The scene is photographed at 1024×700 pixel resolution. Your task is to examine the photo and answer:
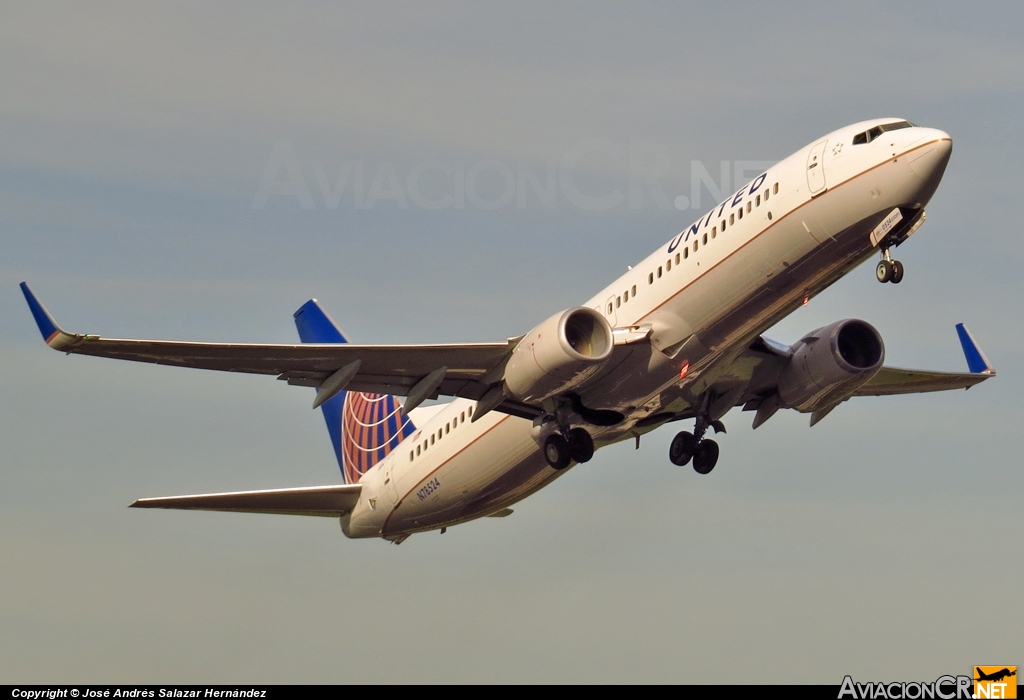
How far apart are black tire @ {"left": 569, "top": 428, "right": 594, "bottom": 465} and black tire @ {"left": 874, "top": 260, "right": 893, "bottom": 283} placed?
7729 millimetres

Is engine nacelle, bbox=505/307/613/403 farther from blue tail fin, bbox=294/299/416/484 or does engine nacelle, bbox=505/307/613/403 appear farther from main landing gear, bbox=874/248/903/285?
blue tail fin, bbox=294/299/416/484

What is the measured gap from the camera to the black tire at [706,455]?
35.4 meters

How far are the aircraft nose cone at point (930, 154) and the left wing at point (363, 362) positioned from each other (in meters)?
9.47

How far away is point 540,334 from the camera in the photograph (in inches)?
1212

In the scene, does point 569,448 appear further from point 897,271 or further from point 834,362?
point 897,271

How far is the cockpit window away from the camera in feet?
94.3


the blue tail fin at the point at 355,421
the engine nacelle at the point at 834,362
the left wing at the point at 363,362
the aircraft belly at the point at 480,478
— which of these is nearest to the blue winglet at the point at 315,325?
the blue tail fin at the point at 355,421

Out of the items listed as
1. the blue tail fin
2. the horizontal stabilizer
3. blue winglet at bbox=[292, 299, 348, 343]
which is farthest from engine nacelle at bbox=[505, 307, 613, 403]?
blue winglet at bbox=[292, 299, 348, 343]

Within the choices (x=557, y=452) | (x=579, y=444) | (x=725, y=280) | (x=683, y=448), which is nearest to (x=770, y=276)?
(x=725, y=280)

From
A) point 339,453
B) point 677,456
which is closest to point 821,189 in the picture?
point 677,456

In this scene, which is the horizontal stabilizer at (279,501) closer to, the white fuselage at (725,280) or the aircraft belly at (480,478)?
the aircraft belly at (480,478)

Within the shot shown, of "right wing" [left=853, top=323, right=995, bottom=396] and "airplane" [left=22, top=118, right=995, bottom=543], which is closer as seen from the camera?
"airplane" [left=22, top=118, right=995, bottom=543]

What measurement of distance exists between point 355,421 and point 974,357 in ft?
57.8

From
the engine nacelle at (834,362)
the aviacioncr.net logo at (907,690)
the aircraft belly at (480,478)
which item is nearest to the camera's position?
the aviacioncr.net logo at (907,690)
